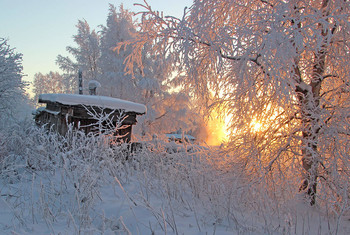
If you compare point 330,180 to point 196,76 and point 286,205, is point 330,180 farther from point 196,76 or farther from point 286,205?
point 196,76

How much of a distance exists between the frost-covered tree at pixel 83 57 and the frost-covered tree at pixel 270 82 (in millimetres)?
14666

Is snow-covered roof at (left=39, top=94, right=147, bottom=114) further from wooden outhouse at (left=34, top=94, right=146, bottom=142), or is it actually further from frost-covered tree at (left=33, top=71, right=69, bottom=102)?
frost-covered tree at (left=33, top=71, right=69, bottom=102)

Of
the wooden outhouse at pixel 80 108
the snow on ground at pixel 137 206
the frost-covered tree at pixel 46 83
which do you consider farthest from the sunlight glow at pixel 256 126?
the frost-covered tree at pixel 46 83

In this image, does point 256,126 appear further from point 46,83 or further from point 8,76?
point 46,83

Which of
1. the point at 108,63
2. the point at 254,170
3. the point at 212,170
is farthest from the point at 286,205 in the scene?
the point at 108,63

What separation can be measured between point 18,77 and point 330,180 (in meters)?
10.2

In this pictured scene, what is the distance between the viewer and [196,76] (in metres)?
4.08

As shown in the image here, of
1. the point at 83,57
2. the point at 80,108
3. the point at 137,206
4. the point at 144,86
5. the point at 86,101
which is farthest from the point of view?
the point at 83,57

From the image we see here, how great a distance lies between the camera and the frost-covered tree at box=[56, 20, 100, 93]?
58.7 feet

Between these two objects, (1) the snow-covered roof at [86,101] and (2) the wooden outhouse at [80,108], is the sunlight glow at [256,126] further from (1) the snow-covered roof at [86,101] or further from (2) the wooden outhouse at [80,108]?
(1) the snow-covered roof at [86,101]

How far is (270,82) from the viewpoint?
3244 millimetres

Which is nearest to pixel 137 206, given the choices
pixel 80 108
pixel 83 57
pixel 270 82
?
pixel 270 82

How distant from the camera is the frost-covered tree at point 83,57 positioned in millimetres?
17906

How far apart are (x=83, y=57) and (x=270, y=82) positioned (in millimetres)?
17284
